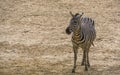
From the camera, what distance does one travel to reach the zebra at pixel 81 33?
377 inches

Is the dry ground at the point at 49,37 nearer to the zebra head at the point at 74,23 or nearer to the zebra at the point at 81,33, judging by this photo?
the zebra at the point at 81,33

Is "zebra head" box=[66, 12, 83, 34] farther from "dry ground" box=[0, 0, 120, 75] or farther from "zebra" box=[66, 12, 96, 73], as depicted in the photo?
"dry ground" box=[0, 0, 120, 75]

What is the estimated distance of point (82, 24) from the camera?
1043cm

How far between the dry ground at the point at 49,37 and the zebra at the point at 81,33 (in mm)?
582

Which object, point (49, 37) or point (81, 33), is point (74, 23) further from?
point (49, 37)

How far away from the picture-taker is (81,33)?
32.8 ft

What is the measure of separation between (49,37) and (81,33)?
3.95 m

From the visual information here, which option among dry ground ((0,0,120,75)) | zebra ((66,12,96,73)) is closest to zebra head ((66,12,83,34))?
zebra ((66,12,96,73))

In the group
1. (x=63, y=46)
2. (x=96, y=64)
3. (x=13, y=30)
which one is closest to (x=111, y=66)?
(x=96, y=64)

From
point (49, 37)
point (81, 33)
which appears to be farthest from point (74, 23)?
point (49, 37)

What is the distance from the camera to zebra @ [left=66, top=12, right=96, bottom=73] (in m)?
9.57

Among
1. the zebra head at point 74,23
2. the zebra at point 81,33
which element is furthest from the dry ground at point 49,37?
the zebra head at point 74,23

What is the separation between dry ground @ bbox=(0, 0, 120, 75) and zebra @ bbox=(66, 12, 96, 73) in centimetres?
58

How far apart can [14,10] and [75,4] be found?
2.83m
